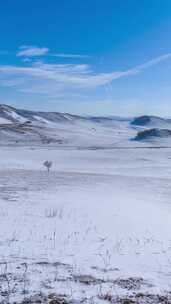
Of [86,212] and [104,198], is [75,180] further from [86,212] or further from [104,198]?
[86,212]

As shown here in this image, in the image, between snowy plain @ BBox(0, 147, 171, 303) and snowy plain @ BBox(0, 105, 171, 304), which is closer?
snowy plain @ BBox(0, 105, 171, 304)

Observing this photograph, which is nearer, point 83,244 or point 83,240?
point 83,244

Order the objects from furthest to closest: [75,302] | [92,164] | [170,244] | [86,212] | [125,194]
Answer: [92,164] → [125,194] → [86,212] → [170,244] → [75,302]

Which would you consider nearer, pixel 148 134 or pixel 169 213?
pixel 169 213

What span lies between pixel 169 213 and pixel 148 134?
9061 centimetres

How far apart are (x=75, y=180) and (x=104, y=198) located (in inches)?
302

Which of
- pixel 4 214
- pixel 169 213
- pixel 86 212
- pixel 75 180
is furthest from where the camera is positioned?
pixel 75 180

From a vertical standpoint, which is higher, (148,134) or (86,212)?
(148,134)

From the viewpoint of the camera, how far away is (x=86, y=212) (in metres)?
15.1

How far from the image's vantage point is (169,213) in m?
16.3

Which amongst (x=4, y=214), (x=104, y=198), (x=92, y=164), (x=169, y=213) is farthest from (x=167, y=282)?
(x=92, y=164)

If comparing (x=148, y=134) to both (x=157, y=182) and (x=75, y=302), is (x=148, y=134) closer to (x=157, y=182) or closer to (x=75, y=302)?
(x=157, y=182)

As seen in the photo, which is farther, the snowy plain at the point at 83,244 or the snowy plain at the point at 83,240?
the snowy plain at the point at 83,240

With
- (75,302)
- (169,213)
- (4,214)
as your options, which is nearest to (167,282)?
(75,302)
